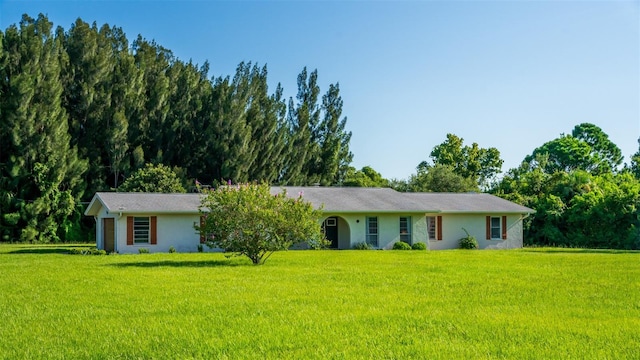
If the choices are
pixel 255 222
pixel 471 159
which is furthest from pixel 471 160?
pixel 255 222

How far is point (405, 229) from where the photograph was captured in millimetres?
37844

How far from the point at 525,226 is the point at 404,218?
10589mm

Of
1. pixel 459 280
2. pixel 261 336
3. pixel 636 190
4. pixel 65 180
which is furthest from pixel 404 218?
pixel 261 336

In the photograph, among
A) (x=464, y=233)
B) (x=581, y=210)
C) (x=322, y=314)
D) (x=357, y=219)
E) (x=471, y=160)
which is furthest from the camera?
(x=471, y=160)

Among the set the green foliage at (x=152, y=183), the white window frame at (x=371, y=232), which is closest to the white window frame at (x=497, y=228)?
the white window frame at (x=371, y=232)

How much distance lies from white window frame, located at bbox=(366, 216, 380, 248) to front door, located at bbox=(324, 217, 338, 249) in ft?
5.96

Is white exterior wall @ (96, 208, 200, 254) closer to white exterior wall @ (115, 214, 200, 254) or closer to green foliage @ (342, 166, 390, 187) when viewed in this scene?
white exterior wall @ (115, 214, 200, 254)

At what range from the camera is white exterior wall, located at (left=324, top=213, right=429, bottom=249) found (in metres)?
36.8

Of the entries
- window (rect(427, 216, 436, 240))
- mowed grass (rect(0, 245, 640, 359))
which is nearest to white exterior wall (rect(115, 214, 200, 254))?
mowed grass (rect(0, 245, 640, 359))

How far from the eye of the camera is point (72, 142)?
172 feet

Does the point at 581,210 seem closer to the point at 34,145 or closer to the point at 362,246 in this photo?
the point at 362,246

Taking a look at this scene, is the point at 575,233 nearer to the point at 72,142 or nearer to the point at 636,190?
the point at 636,190

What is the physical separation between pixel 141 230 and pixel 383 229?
1227 centimetres

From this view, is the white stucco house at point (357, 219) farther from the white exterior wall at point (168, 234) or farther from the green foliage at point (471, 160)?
the green foliage at point (471, 160)
